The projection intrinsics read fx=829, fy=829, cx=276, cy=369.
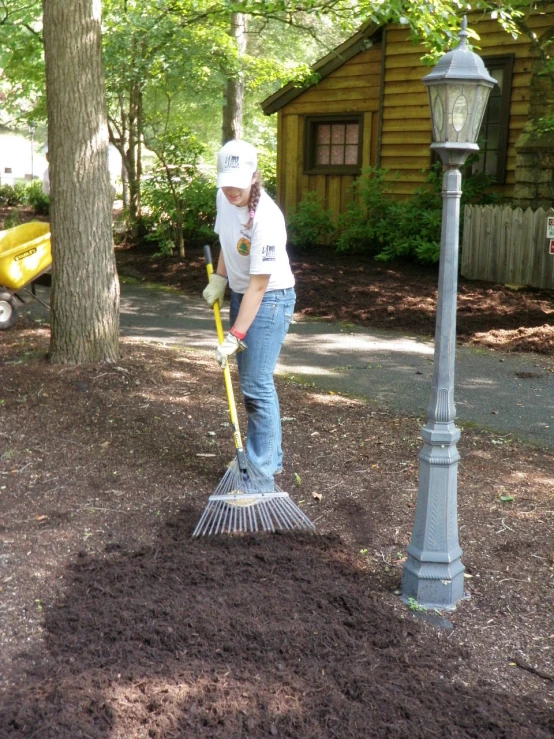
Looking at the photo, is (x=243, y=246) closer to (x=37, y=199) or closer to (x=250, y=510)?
(x=250, y=510)

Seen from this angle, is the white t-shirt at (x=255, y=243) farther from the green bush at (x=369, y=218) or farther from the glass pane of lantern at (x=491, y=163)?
the glass pane of lantern at (x=491, y=163)

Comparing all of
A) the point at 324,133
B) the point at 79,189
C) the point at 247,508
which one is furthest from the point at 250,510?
the point at 324,133

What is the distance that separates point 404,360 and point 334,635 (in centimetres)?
494

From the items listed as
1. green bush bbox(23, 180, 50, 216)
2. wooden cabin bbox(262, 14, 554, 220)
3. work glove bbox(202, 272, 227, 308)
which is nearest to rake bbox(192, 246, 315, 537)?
work glove bbox(202, 272, 227, 308)

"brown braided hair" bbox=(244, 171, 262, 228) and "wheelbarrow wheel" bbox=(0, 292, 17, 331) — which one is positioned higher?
"brown braided hair" bbox=(244, 171, 262, 228)

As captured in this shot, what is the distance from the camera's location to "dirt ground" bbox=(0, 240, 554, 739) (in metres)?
2.79

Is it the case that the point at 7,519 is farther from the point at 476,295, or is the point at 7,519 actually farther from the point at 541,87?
the point at 541,87

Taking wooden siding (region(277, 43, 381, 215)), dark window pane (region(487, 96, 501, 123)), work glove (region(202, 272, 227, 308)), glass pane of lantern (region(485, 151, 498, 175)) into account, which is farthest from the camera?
wooden siding (region(277, 43, 381, 215))

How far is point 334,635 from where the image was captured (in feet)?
10.6

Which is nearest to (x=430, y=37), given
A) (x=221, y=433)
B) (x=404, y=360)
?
(x=404, y=360)

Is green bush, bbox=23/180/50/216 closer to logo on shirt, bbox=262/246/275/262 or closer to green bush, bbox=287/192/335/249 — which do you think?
green bush, bbox=287/192/335/249

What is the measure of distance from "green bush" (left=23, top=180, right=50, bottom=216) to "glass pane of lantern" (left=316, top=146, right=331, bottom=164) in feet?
32.0

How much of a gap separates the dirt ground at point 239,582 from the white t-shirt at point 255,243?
1.26 m

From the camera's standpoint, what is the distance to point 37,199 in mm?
23703
